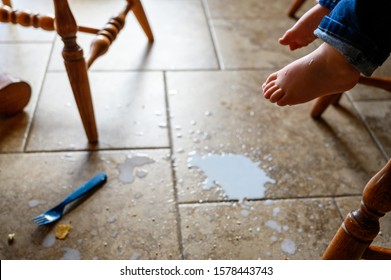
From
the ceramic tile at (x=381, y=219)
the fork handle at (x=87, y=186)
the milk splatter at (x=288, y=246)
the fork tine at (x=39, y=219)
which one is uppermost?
the fork handle at (x=87, y=186)

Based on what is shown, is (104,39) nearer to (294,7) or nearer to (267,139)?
(267,139)

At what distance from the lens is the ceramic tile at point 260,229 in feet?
2.91

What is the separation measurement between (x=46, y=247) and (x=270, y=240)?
488 mm

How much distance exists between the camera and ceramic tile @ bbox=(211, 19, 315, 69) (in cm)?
144

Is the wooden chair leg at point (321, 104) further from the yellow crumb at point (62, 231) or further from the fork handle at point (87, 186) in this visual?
the yellow crumb at point (62, 231)

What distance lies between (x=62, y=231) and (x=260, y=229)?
1.45 feet

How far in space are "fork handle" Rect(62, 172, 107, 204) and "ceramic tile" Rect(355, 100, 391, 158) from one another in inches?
30.6

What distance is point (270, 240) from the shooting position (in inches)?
35.9

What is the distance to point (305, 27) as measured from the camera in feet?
2.43

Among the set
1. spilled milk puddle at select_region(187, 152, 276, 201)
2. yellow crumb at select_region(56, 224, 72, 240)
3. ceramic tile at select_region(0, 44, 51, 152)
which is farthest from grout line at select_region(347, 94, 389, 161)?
ceramic tile at select_region(0, 44, 51, 152)

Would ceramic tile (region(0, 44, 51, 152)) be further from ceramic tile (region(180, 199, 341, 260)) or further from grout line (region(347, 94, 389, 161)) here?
grout line (region(347, 94, 389, 161))

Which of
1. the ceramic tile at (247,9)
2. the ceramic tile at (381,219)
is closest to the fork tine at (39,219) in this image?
the ceramic tile at (381,219)

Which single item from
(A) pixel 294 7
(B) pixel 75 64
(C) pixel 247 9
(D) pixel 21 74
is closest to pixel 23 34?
(D) pixel 21 74

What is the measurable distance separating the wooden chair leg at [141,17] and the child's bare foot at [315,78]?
79 cm
